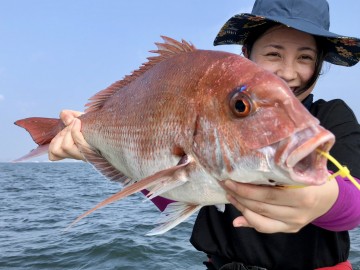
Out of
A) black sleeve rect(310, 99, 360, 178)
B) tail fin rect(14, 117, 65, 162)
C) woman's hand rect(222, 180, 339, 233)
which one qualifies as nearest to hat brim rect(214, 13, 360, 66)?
black sleeve rect(310, 99, 360, 178)

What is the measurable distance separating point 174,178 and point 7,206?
13.1 m

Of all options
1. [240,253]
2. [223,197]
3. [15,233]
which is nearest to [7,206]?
[15,233]

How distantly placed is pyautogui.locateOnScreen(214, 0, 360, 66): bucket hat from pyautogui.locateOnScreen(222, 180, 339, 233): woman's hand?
1.31 meters

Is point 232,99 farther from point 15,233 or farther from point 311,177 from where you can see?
point 15,233

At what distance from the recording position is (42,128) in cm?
314

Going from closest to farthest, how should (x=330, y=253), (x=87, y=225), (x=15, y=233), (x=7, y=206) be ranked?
(x=330, y=253), (x=15, y=233), (x=87, y=225), (x=7, y=206)

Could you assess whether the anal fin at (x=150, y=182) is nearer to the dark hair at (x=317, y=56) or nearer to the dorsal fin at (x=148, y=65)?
the dorsal fin at (x=148, y=65)

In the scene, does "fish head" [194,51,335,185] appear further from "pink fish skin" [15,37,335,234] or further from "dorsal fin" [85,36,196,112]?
"dorsal fin" [85,36,196,112]

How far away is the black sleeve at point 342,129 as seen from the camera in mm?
2090

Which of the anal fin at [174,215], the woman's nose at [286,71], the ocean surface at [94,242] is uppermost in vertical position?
the woman's nose at [286,71]

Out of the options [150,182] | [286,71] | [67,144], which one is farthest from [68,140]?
[286,71]

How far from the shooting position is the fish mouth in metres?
1.19

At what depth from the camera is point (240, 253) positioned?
2672mm

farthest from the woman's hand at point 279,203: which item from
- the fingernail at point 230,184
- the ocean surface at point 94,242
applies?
the ocean surface at point 94,242
